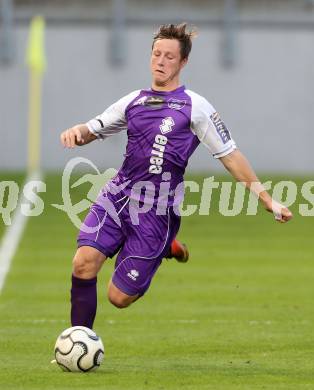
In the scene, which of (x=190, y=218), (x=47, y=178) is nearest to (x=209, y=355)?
(x=190, y=218)

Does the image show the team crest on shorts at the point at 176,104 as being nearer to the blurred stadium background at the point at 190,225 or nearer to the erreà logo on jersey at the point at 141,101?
the erreà logo on jersey at the point at 141,101

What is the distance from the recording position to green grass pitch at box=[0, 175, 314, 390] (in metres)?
9.03

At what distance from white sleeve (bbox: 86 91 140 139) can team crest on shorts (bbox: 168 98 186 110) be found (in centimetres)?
29

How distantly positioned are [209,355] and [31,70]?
1173 inches

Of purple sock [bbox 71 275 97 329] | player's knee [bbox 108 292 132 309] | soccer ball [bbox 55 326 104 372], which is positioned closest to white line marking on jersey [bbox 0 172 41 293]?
player's knee [bbox 108 292 132 309]

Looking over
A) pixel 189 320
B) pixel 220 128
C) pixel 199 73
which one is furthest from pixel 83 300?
pixel 199 73

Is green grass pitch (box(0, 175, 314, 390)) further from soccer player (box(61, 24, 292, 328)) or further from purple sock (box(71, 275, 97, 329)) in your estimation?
soccer player (box(61, 24, 292, 328))

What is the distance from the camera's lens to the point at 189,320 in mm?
12266

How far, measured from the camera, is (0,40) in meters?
38.9

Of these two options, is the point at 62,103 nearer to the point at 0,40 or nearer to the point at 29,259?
the point at 0,40

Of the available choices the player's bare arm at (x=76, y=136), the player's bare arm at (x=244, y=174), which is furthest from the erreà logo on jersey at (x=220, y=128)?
the player's bare arm at (x=76, y=136)

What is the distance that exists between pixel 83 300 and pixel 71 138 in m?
1.12

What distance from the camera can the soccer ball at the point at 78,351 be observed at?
9070mm

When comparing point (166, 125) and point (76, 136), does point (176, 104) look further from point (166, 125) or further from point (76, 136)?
point (76, 136)
